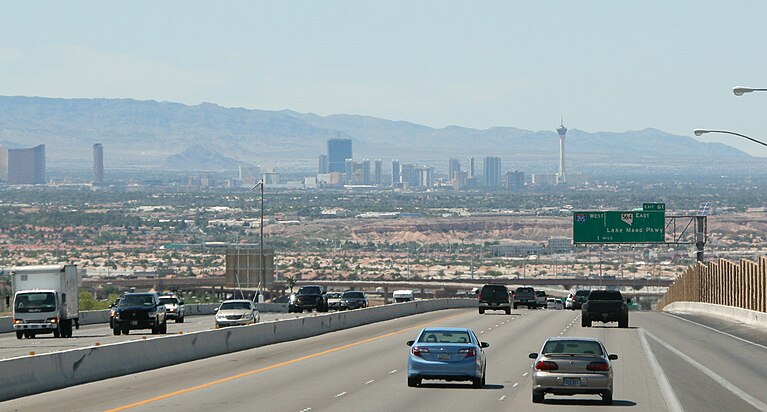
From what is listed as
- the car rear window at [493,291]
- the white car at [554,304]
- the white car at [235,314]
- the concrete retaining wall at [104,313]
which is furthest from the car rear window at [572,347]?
the white car at [554,304]

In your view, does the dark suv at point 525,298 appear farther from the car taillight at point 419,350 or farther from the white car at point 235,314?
the car taillight at point 419,350

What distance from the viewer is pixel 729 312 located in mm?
79812

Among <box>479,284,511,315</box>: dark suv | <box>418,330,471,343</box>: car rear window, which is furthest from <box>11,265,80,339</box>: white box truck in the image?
<box>479,284,511,315</box>: dark suv

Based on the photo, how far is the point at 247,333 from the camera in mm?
49594

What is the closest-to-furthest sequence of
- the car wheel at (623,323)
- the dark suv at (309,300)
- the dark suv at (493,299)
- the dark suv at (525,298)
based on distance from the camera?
the car wheel at (623,323), the dark suv at (493,299), the dark suv at (309,300), the dark suv at (525,298)

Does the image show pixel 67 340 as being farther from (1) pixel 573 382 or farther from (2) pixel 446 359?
(1) pixel 573 382

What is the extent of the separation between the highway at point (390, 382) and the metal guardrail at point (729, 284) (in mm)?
21034

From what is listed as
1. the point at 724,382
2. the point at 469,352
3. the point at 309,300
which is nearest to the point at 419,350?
the point at 469,352

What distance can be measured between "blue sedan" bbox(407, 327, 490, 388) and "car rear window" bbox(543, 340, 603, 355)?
333 cm

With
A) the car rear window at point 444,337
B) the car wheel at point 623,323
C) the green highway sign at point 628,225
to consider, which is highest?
the green highway sign at point 628,225

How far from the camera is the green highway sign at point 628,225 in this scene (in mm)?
108250

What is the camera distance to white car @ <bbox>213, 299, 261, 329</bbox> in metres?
60.8

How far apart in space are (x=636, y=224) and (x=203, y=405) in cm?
8401

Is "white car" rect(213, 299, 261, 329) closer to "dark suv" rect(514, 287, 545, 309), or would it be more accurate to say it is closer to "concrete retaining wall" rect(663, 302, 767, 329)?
"concrete retaining wall" rect(663, 302, 767, 329)
